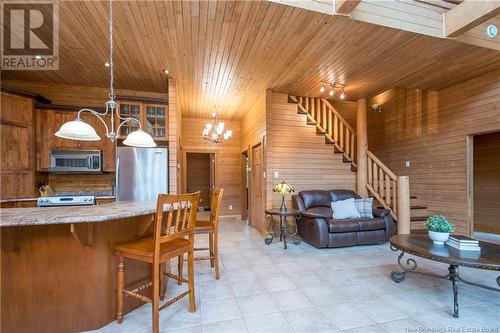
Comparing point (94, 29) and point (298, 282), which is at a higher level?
point (94, 29)

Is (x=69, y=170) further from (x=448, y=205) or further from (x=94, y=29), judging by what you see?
(x=448, y=205)

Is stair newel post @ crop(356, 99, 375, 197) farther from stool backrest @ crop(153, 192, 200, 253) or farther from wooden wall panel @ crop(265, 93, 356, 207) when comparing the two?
stool backrest @ crop(153, 192, 200, 253)

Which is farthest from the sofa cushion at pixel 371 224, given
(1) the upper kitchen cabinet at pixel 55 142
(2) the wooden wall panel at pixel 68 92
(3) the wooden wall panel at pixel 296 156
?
(2) the wooden wall panel at pixel 68 92

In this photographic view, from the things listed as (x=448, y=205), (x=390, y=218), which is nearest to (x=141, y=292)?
(x=390, y=218)

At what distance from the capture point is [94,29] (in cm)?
274

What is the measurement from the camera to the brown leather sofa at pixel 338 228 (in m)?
3.86

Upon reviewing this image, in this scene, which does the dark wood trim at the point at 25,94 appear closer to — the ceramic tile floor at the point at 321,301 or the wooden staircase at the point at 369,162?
the ceramic tile floor at the point at 321,301

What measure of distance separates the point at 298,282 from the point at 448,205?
379 centimetres

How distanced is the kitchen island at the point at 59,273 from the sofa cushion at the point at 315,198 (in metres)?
3.18

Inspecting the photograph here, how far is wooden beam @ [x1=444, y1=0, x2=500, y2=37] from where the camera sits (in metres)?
2.49

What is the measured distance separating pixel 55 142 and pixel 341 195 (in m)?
5.35

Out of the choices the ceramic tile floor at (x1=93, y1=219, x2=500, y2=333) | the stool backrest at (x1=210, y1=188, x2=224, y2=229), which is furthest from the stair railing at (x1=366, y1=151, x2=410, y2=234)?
the stool backrest at (x1=210, y1=188, x2=224, y2=229)

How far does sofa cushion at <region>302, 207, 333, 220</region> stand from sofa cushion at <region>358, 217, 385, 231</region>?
528mm

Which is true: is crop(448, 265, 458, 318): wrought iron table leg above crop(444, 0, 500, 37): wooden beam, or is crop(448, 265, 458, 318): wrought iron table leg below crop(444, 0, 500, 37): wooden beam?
below
